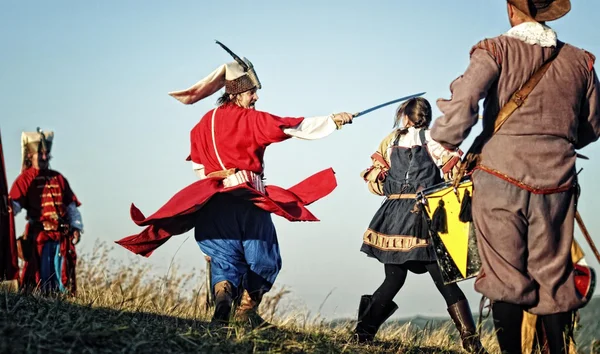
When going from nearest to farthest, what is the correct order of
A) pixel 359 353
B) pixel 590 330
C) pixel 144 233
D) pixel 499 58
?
1. pixel 499 58
2. pixel 359 353
3. pixel 590 330
4. pixel 144 233

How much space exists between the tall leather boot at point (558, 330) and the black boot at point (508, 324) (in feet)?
0.52

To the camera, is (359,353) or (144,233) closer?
(359,353)

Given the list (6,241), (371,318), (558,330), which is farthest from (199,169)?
(558,330)

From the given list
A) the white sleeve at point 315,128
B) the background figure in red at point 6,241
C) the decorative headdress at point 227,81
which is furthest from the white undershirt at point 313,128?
the background figure in red at point 6,241

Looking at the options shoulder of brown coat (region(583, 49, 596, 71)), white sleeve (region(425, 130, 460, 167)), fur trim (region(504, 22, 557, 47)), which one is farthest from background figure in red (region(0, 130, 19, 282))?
shoulder of brown coat (region(583, 49, 596, 71))

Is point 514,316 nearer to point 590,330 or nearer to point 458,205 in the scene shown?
point 458,205

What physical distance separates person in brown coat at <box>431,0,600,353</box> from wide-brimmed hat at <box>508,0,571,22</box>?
0.32 ft

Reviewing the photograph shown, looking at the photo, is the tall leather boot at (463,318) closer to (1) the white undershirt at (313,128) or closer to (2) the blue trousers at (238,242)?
(2) the blue trousers at (238,242)

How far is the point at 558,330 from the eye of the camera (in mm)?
5633

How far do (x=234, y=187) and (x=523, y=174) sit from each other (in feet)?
7.80

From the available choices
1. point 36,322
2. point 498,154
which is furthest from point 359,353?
point 36,322

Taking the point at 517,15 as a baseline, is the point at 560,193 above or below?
below

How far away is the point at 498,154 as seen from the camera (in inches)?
219

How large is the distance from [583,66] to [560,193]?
74cm
